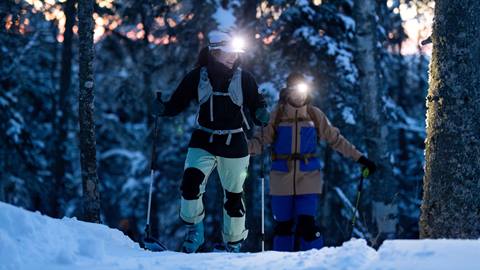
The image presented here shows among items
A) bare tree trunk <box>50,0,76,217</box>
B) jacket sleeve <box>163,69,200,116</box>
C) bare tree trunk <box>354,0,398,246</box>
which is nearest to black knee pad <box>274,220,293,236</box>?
jacket sleeve <box>163,69,200,116</box>

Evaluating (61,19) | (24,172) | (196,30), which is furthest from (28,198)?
(196,30)

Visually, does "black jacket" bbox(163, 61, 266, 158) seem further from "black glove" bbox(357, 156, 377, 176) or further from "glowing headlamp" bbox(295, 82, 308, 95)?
"black glove" bbox(357, 156, 377, 176)

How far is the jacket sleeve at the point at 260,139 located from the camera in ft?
24.6

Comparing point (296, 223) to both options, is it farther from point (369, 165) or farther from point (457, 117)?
point (457, 117)

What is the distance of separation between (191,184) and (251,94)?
1306mm

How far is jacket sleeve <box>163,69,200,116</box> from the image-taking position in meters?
6.79

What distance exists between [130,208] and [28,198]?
15.8 ft

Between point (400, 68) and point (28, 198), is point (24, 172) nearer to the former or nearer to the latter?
point (28, 198)

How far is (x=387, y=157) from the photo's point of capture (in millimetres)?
11836

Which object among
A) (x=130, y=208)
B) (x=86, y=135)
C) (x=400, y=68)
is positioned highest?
(x=400, y=68)

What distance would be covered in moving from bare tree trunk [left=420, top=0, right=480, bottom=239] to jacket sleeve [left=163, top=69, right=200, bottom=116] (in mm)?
2736

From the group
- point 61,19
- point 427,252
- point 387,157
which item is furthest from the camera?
point 61,19

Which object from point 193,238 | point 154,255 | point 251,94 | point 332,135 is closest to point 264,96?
point 332,135

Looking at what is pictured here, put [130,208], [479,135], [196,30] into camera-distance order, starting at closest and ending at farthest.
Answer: [479,135], [196,30], [130,208]
